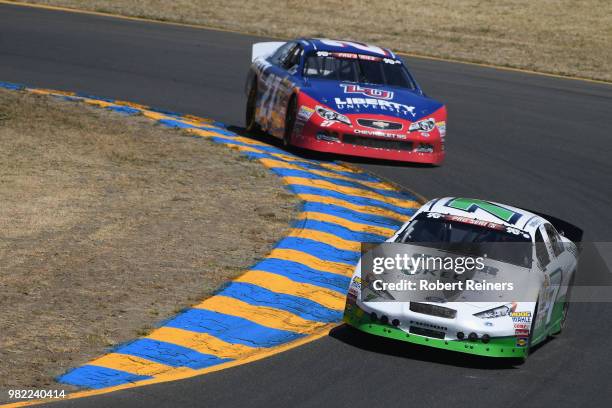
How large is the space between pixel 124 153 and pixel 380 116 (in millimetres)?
3565

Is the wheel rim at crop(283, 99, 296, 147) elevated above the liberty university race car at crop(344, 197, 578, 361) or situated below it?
below

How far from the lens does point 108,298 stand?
36.0 feet

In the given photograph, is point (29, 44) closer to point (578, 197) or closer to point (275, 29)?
point (275, 29)

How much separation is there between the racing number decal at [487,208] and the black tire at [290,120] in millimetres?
6300

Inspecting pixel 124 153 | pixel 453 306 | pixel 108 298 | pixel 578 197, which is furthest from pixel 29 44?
pixel 453 306

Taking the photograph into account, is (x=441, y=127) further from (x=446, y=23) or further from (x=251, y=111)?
(x=446, y=23)

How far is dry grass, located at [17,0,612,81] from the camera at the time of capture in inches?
1170

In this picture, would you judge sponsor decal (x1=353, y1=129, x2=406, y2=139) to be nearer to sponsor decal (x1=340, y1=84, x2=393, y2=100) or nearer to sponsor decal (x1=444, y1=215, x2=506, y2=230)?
sponsor decal (x1=340, y1=84, x2=393, y2=100)

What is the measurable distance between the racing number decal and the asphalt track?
3.67ft

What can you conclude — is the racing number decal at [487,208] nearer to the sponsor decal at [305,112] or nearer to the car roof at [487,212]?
the car roof at [487,212]

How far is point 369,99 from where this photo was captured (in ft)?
57.9

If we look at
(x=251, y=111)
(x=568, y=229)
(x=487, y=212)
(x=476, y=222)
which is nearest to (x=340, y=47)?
(x=251, y=111)

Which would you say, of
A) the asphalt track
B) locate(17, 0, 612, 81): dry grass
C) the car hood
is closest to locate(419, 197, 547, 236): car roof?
the asphalt track

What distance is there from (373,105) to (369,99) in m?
0.18
